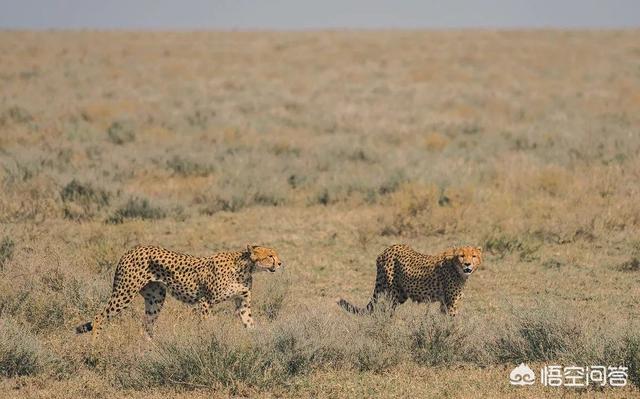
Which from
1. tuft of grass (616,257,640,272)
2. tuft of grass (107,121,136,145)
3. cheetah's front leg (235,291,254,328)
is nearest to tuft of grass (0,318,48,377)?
cheetah's front leg (235,291,254,328)

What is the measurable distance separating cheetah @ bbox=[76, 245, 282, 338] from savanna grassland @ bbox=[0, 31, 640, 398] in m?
0.19

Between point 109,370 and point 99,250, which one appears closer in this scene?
point 109,370

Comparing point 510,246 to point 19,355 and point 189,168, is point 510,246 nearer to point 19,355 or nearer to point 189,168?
point 19,355

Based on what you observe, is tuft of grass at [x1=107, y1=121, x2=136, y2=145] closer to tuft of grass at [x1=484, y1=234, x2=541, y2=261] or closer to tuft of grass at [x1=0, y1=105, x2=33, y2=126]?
tuft of grass at [x1=0, y1=105, x2=33, y2=126]

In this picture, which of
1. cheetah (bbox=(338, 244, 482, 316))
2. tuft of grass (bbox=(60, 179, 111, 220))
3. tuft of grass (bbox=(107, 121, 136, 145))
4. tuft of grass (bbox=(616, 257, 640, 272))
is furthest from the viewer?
tuft of grass (bbox=(107, 121, 136, 145))

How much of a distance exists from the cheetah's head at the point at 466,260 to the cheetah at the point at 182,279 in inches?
65.4

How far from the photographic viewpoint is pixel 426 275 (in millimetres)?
7512

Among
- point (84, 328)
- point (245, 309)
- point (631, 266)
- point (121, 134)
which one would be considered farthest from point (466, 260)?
point (121, 134)

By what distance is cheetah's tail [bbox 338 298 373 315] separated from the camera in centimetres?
775

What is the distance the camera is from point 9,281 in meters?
8.08

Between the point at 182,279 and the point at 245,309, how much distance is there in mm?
621

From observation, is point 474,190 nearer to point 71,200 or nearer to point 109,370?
point 71,200

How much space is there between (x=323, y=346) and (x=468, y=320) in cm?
140

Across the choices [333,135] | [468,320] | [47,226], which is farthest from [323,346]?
[333,135]
